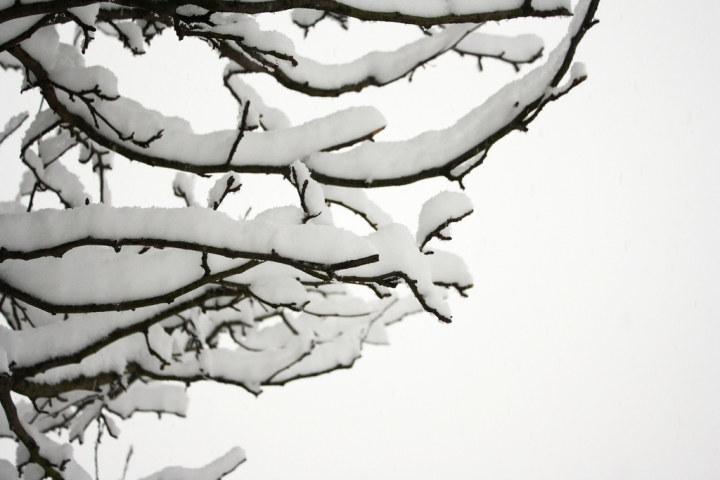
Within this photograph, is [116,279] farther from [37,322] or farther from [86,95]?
[37,322]

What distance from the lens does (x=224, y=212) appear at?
143cm

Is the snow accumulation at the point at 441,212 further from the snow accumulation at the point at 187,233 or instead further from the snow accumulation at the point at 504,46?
the snow accumulation at the point at 504,46

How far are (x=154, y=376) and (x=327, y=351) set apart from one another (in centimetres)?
98

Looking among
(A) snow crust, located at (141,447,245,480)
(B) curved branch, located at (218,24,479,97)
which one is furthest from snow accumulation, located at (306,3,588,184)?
(A) snow crust, located at (141,447,245,480)

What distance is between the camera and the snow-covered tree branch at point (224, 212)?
54.3 inches

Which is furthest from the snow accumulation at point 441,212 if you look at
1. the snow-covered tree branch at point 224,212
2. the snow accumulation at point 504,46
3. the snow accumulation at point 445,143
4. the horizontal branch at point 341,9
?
the snow accumulation at point 504,46

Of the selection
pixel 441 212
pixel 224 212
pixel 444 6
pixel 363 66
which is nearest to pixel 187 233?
pixel 224 212

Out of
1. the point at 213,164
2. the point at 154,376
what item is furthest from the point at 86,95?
the point at 154,376

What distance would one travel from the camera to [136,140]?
210cm

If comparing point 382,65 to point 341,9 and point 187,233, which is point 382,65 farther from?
point 187,233

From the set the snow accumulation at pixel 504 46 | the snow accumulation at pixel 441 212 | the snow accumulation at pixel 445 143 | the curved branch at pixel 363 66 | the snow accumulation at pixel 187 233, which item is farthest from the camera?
the snow accumulation at pixel 504 46

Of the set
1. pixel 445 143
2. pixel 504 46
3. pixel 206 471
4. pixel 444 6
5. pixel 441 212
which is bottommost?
pixel 206 471

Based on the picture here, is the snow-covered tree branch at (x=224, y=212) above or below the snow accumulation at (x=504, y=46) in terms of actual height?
below

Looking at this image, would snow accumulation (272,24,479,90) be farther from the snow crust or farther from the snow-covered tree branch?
the snow crust
